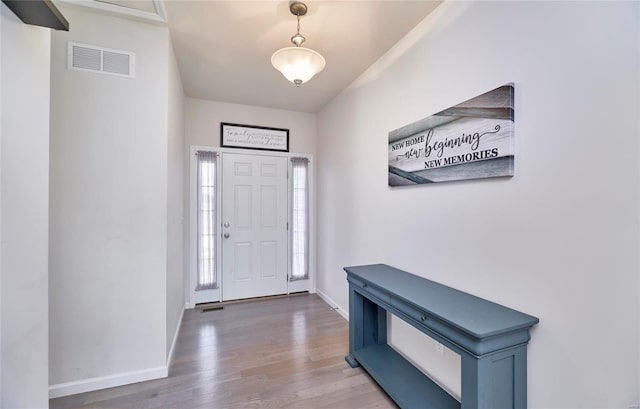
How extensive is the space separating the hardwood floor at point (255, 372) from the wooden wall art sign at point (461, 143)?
5.16ft

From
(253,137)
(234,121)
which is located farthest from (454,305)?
(234,121)

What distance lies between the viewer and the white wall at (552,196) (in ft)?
3.48

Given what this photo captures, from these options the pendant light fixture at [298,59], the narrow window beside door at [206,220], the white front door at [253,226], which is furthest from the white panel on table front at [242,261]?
the pendant light fixture at [298,59]

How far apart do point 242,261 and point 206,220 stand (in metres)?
0.73

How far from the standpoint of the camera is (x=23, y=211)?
1033 mm

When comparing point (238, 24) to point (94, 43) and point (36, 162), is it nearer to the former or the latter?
point (94, 43)

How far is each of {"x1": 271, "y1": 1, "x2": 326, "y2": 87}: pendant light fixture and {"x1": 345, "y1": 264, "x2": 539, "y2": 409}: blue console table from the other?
4.94 feet

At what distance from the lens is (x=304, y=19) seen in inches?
78.2

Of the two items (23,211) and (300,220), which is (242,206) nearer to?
Result: (300,220)

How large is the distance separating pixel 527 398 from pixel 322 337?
5.60 ft

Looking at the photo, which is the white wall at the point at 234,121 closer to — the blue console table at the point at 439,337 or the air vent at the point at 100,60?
the air vent at the point at 100,60

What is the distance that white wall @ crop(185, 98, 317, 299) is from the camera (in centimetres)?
353

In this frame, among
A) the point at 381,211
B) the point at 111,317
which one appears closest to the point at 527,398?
the point at 381,211

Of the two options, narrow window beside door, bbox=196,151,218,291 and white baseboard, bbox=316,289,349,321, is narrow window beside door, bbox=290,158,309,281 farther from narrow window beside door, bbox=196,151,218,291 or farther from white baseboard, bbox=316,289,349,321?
narrow window beside door, bbox=196,151,218,291
